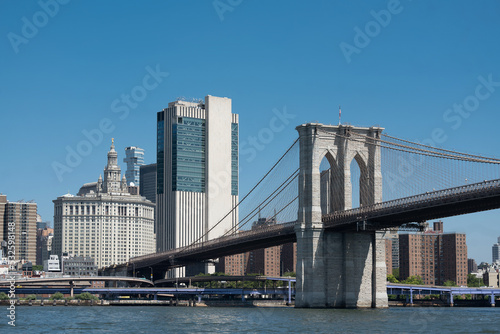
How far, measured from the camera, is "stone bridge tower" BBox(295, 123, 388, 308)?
93750mm

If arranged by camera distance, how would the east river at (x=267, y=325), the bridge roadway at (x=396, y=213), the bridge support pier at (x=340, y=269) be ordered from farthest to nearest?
1. the bridge support pier at (x=340, y=269)
2. the bridge roadway at (x=396, y=213)
3. the east river at (x=267, y=325)

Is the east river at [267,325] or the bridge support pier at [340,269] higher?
the bridge support pier at [340,269]

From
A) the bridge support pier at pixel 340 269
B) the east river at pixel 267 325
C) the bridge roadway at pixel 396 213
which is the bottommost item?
the east river at pixel 267 325

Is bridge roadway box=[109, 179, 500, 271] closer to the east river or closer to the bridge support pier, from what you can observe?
the bridge support pier

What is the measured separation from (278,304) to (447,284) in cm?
6756

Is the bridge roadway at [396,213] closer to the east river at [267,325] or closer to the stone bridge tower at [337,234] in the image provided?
the stone bridge tower at [337,234]

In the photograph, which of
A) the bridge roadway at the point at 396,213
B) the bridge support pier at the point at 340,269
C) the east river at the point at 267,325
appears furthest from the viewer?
the bridge support pier at the point at 340,269

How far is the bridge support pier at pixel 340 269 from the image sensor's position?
93.7 m

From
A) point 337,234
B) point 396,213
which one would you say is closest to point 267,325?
point 396,213

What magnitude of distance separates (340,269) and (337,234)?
3.81m

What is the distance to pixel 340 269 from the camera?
95.5m

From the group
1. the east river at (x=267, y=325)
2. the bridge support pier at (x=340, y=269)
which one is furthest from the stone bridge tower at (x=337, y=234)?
the east river at (x=267, y=325)

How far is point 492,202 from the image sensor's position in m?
75.1

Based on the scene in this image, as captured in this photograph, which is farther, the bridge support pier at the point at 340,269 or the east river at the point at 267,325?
the bridge support pier at the point at 340,269
